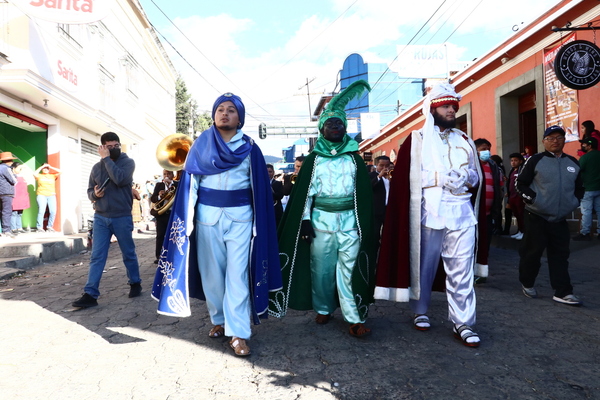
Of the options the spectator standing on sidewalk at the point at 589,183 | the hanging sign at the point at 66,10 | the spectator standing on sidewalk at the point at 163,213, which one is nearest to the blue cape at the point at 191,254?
the spectator standing on sidewalk at the point at 163,213

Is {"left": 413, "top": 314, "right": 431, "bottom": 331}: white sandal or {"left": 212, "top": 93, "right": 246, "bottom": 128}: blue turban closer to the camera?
{"left": 212, "top": 93, "right": 246, "bottom": 128}: blue turban

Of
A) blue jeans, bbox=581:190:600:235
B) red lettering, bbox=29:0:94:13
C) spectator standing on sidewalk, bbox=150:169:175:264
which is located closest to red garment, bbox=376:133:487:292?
spectator standing on sidewalk, bbox=150:169:175:264

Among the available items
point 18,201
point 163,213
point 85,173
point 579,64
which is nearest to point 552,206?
point 579,64

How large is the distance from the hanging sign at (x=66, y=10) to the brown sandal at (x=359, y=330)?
7591mm

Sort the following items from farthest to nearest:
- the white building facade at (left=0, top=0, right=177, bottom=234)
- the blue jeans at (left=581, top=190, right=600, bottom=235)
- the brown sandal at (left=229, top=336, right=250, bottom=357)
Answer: the white building facade at (left=0, top=0, right=177, bottom=234), the blue jeans at (left=581, top=190, right=600, bottom=235), the brown sandal at (left=229, top=336, right=250, bottom=357)

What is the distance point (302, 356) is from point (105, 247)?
2.73m

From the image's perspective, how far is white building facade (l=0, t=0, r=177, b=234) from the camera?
972 cm

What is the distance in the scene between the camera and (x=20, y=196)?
34.5 ft

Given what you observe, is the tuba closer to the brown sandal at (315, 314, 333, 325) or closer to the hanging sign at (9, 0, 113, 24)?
the brown sandal at (315, 314, 333, 325)

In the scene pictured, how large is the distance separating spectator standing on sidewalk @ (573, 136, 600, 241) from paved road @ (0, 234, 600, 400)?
3040 mm

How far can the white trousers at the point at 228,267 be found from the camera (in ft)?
11.3

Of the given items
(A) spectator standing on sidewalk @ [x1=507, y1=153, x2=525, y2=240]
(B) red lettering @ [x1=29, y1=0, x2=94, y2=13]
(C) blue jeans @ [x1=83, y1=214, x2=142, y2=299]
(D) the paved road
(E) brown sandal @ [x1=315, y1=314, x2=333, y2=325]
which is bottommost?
(D) the paved road

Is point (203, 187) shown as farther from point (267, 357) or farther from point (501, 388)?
point (501, 388)

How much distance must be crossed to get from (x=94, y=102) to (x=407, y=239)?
13158 millimetres
